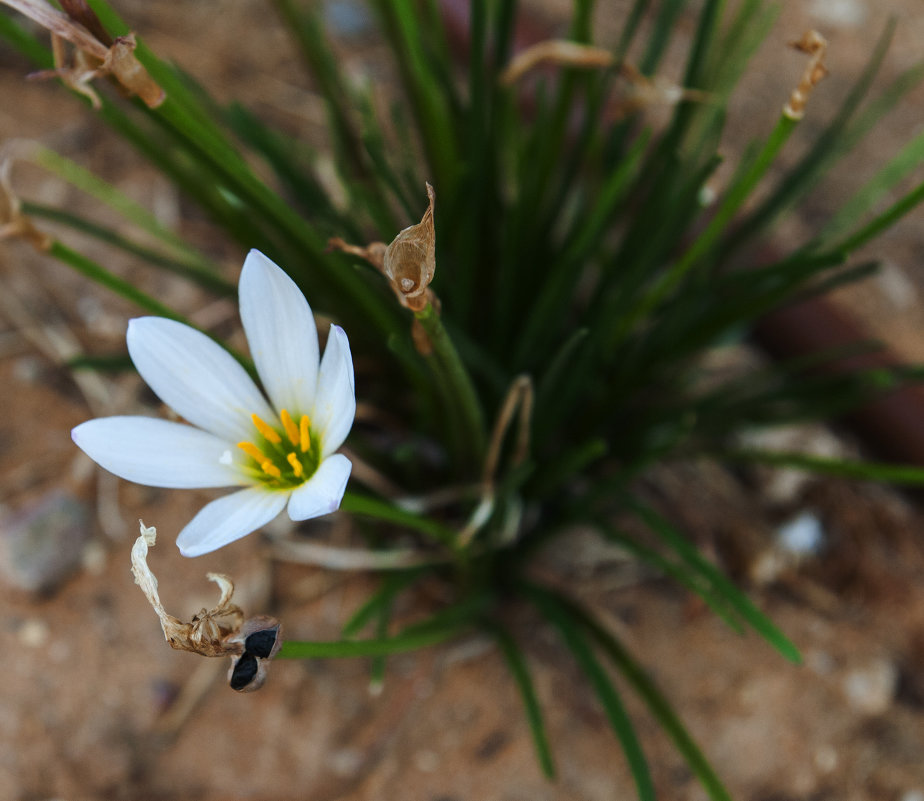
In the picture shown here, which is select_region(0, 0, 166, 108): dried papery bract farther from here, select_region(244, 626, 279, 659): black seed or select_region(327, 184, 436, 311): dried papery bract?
select_region(244, 626, 279, 659): black seed

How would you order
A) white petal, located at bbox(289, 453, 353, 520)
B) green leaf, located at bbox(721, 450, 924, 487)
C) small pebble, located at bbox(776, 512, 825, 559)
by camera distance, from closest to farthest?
white petal, located at bbox(289, 453, 353, 520) → green leaf, located at bbox(721, 450, 924, 487) → small pebble, located at bbox(776, 512, 825, 559)

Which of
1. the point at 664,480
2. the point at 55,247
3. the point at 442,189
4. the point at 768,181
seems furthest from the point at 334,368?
the point at 768,181

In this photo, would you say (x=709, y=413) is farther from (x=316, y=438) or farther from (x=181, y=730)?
(x=181, y=730)

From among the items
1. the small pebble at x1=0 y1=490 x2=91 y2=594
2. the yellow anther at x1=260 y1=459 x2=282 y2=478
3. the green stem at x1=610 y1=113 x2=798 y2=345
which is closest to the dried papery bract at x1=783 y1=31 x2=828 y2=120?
the green stem at x1=610 y1=113 x2=798 y2=345

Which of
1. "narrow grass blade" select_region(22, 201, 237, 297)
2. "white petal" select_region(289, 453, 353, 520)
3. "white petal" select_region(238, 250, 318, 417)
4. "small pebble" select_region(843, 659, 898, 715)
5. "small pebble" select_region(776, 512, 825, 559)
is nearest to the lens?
"white petal" select_region(289, 453, 353, 520)

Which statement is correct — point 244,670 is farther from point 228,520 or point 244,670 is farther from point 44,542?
point 44,542
